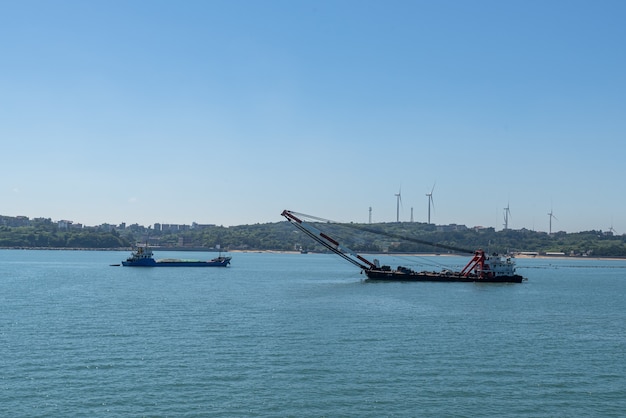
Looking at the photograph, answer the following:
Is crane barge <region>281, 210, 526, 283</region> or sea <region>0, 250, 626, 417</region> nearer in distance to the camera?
sea <region>0, 250, 626, 417</region>

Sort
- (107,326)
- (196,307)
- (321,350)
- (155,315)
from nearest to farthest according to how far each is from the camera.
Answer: (321,350) → (107,326) → (155,315) → (196,307)

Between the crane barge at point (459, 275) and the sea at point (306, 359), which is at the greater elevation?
the crane barge at point (459, 275)

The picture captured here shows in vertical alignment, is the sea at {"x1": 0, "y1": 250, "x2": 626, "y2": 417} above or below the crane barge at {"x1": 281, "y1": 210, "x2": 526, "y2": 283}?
below

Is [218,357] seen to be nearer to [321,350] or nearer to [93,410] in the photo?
[321,350]

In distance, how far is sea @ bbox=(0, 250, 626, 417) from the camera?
114 ft

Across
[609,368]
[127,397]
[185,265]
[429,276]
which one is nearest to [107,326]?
[127,397]

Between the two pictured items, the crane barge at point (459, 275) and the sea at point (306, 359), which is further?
the crane barge at point (459, 275)

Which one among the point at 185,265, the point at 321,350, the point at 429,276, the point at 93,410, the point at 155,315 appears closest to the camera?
the point at 93,410

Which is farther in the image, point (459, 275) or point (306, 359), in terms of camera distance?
point (459, 275)

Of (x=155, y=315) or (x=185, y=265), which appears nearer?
(x=155, y=315)

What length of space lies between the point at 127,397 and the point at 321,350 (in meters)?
17.1

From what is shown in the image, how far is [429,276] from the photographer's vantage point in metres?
133

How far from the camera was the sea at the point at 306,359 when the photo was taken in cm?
3478

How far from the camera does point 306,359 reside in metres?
Answer: 45.5
